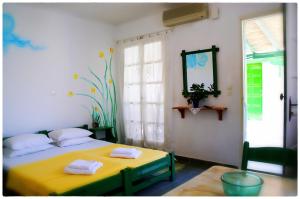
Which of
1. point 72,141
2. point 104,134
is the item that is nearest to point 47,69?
point 72,141

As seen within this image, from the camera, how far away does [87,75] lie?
4145mm

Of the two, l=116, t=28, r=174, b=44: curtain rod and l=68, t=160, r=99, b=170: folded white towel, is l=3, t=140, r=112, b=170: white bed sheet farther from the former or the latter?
l=116, t=28, r=174, b=44: curtain rod

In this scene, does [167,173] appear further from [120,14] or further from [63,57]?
[120,14]

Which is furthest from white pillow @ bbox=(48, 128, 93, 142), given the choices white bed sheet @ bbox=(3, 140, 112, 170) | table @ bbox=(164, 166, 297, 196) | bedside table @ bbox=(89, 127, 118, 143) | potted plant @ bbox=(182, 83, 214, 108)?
table @ bbox=(164, 166, 297, 196)

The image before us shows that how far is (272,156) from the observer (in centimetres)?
154

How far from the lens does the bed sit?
6.50 ft

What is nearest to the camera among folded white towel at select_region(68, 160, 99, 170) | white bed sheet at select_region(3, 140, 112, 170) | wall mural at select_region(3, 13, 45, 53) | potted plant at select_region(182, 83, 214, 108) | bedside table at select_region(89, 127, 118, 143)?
folded white towel at select_region(68, 160, 99, 170)

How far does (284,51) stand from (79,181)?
2317 millimetres

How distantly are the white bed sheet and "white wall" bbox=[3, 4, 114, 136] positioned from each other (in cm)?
62

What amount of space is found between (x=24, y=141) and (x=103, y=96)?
172cm

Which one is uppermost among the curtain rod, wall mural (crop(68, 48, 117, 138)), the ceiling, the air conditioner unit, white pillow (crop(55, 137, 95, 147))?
the ceiling

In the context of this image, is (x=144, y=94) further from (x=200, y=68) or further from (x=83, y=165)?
(x=83, y=165)

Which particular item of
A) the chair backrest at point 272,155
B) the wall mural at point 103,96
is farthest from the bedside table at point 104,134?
the chair backrest at point 272,155

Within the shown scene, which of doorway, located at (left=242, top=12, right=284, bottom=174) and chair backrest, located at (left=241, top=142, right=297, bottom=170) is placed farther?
doorway, located at (left=242, top=12, right=284, bottom=174)
